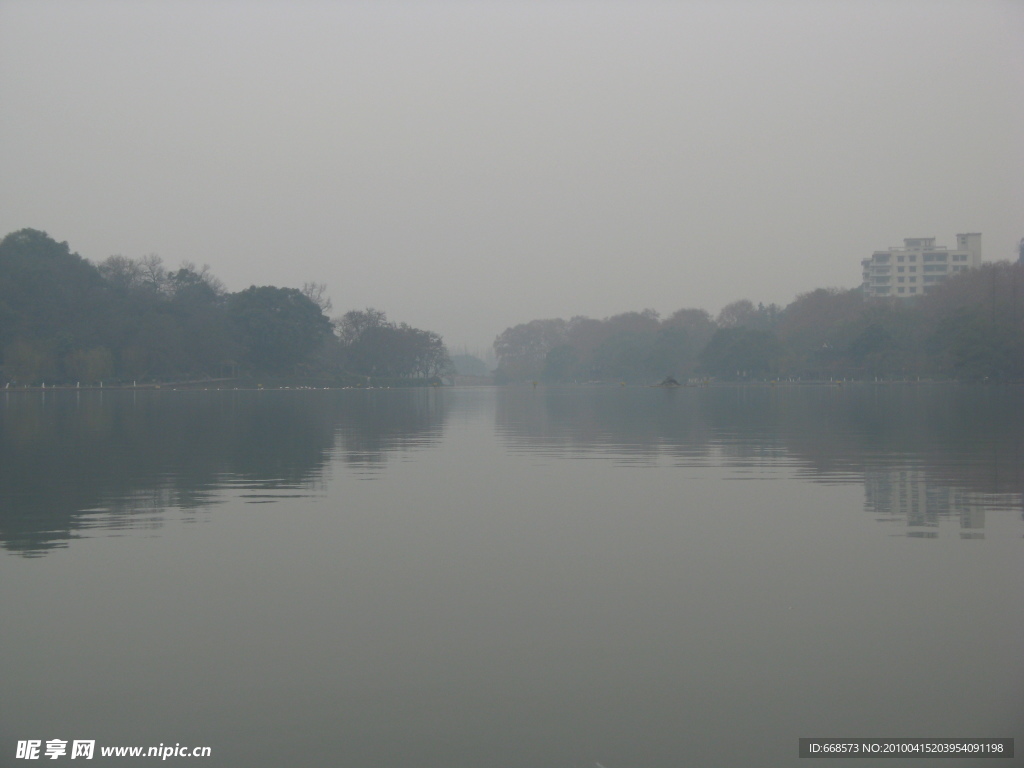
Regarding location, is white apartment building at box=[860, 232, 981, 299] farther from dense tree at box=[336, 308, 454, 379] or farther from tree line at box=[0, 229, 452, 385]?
tree line at box=[0, 229, 452, 385]

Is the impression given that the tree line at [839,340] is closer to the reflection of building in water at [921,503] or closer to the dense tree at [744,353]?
the dense tree at [744,353]

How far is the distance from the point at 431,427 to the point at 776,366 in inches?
3918

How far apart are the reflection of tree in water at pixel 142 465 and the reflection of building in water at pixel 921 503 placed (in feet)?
27.4

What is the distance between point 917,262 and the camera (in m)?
188

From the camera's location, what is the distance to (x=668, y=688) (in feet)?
18.1

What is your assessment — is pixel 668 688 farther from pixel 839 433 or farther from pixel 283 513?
pixel 839 433

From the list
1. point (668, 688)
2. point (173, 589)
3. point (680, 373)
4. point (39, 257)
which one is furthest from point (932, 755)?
point (680, 373)

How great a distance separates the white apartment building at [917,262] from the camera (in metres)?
186

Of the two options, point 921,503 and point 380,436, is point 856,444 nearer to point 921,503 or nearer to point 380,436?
point 921,503

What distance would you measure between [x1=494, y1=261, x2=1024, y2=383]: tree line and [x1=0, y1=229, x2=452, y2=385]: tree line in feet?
148

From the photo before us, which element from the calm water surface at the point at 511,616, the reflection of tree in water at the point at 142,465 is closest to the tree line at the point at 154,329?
the reflection of tree in water at the point at 142,465

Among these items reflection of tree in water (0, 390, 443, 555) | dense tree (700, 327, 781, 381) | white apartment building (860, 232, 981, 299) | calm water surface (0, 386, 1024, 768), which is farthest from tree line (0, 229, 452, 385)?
white apartment building (860, 232, 981, 299)

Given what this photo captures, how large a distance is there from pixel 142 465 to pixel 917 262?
194210mm

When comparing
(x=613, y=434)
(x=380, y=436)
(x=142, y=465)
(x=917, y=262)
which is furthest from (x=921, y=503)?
(x=917, y=262)
